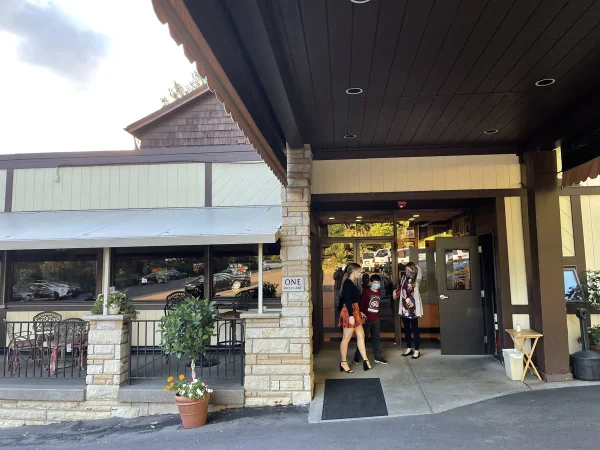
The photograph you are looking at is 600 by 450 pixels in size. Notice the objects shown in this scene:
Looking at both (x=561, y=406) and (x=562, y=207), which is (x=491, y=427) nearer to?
(x=561, y=406)

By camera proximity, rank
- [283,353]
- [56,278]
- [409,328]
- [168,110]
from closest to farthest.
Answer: [283,353] < [409,328] < [56,278] < [168,110]

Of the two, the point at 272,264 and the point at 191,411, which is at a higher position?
the point at 272,264

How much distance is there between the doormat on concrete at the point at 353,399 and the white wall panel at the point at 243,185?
3.72 metres

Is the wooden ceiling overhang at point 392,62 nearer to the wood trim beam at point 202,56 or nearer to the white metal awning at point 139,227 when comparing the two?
the wood trim beam at point 202,56

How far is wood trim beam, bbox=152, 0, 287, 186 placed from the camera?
186cm

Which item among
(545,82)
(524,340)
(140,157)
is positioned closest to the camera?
(545,82)

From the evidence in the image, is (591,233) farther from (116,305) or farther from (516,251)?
(116,305)

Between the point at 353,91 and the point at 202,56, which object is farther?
the point at 353,91

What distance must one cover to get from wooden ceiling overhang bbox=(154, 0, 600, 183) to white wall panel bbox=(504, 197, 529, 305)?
1229mm

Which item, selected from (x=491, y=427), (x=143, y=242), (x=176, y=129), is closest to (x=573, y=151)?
(x=491, y=427)

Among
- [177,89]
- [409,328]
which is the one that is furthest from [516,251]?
[177,89]

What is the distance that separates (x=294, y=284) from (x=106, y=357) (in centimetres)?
273

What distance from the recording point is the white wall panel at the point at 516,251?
21.1ft

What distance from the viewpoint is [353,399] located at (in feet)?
17.3
